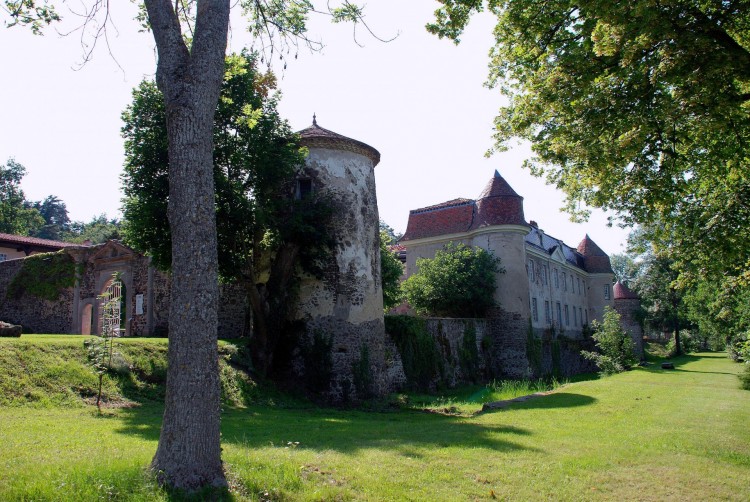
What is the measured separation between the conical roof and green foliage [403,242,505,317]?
2097mm

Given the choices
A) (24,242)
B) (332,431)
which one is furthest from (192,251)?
(24,242)

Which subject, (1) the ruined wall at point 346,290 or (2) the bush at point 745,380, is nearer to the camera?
(1) the ruined wall at point 346,290

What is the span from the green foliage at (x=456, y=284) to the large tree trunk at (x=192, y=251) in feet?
78.2

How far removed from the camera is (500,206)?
32000mm

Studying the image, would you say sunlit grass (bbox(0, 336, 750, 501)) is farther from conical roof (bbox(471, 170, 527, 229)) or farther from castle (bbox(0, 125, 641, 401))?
conical roof (bbox(471, 170, 527, 229))

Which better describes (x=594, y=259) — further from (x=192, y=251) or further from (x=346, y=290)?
(x=192, y=251)

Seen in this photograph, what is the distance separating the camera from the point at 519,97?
1116 centimetres

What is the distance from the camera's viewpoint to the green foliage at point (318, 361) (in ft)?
58.0

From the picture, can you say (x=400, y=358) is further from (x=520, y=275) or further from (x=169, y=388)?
(x=169, y=388)

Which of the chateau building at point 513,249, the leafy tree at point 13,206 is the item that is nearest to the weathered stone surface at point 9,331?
the chateau building at point 513,249

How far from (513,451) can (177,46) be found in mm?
7599

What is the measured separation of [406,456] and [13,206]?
5646 cm

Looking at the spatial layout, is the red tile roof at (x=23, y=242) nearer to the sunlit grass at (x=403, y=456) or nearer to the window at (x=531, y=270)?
the sunlit grass at (x=403, y=456)

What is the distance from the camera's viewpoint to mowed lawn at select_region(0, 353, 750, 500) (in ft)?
19.8
